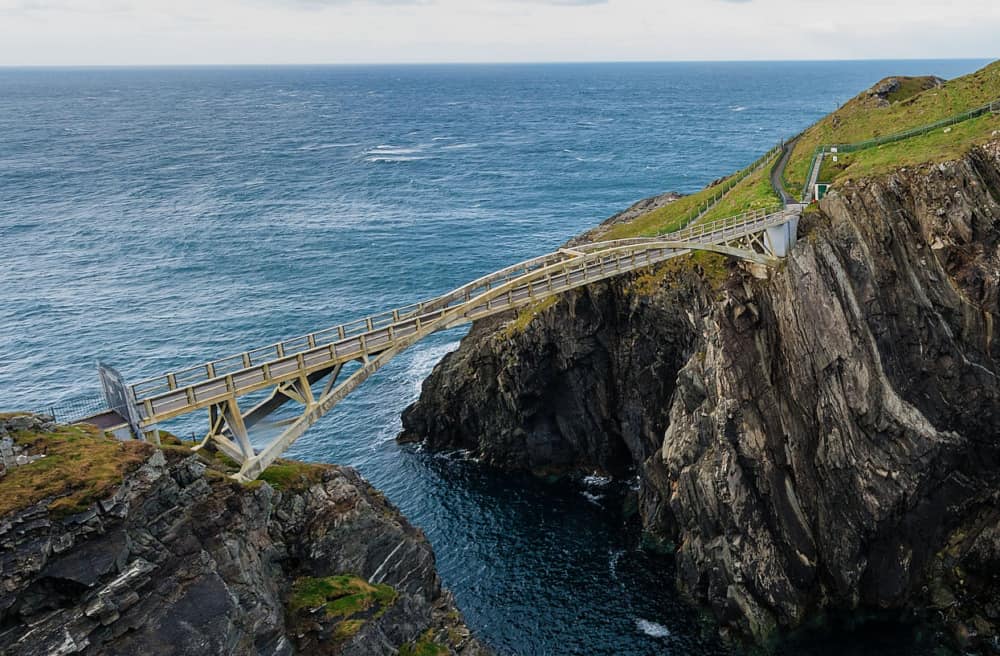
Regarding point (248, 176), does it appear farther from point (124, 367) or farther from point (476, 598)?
point (476, 598)

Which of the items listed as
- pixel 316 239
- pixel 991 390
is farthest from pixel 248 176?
pixel 991 390

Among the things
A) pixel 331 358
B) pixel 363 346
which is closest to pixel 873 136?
pixel 363 346

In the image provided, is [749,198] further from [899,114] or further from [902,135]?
[899,114]

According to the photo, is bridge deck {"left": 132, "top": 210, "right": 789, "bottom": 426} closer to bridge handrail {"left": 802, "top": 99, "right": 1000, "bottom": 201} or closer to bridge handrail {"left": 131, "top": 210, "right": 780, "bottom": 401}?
bridge handrail {"left": 131, "top": 210, "right": 780, "bottom": 401}

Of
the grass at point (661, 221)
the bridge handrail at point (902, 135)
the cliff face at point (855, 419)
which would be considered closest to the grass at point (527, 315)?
the cliff face at point (855, 419)

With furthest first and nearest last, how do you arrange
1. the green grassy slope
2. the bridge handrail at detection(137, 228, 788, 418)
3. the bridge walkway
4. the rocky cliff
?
the green grassy slope, the bridge walkway, the bridge handrail at detection(137, 228, 788, 418), the rocky cliff

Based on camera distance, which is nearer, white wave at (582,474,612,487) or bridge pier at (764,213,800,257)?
bridge pier at (764,213,800,257)

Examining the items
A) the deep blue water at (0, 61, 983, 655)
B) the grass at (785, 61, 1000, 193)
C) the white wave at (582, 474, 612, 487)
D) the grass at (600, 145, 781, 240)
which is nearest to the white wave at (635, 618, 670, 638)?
the deep blue water at (0, 61, 983, 655)
